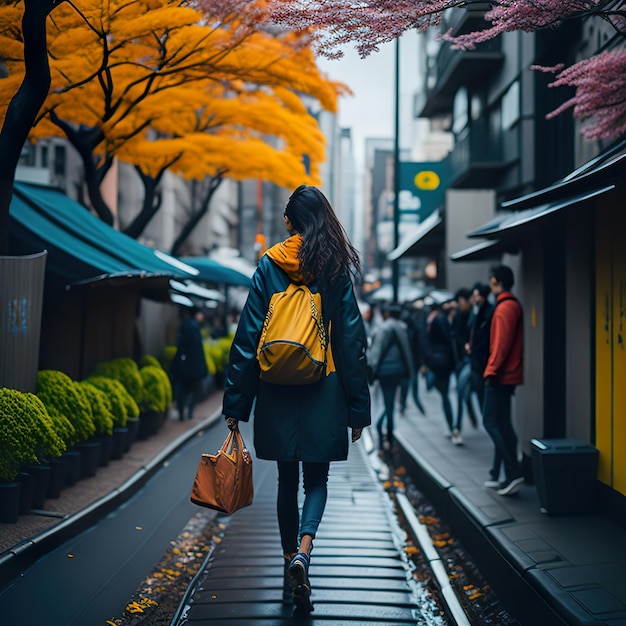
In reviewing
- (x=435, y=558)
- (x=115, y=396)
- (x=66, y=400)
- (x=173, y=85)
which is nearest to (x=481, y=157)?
(x=173, y=85)

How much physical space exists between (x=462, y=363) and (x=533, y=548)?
912 centimetres

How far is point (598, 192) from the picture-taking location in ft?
18.0

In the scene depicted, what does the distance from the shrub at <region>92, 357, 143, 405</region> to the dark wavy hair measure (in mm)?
6865

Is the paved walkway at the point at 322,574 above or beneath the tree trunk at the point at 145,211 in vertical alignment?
Answer: beneath

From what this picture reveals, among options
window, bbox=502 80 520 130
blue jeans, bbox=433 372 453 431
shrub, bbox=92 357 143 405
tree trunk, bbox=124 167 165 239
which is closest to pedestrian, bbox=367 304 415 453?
blue jeans, bbox=433 372 453 431

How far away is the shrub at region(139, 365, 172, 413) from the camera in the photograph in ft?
40.0

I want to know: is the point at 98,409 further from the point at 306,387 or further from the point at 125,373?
the point at 306,387

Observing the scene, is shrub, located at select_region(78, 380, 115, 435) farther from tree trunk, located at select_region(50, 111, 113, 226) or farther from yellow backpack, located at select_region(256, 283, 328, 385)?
yellow backpack, located at select_region(256, 283, 328, 385)

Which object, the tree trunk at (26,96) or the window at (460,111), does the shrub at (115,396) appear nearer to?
the tree trunk at (26,96)

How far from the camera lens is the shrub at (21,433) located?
6.35 m

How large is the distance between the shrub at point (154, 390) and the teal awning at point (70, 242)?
4.86ft

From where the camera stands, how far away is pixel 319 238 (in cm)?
503

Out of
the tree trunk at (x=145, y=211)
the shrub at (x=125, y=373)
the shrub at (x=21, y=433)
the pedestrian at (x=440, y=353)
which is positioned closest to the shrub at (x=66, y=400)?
the shrub at (x=21, y=433)

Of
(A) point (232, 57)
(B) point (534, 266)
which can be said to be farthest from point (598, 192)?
(A) point (232, 57)
